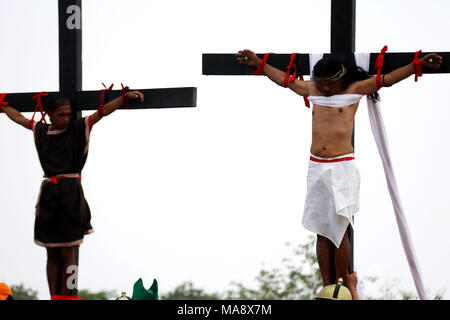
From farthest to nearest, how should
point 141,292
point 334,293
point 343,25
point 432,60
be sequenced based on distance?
point 343,25 < point 432,60 < point 141,292 < point 334,293

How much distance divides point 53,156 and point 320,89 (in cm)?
159

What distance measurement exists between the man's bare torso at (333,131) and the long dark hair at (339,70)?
0.26 ft

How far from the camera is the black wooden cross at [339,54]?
16.3ft

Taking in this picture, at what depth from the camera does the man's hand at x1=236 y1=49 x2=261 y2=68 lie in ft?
16.9

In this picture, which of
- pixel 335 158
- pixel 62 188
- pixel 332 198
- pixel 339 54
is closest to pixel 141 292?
pixel 62 188

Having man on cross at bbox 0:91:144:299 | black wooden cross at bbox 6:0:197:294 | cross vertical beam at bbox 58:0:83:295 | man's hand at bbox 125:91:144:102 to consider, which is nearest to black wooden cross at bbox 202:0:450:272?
man's hand at bbox 125:91:144:102

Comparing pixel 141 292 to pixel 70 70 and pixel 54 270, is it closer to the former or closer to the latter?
pixel 54 270

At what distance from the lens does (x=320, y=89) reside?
4.99m

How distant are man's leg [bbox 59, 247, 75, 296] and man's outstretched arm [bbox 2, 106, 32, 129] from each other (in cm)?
80

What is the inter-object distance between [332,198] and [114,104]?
4.56ft

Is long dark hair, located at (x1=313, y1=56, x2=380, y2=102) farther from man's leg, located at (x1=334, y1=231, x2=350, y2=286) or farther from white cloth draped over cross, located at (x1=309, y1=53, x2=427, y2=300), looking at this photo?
man's leg, located at (x1=334, y1=231, x2=350, y2=286)

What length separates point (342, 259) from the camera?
16.0 feet

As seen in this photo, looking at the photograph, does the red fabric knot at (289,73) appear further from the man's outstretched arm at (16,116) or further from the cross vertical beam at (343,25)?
the man's outstretched arm at (16,116)

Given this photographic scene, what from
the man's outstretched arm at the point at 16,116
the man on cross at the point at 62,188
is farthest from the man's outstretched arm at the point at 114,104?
the man's outstretched arm at the point at 16,116
